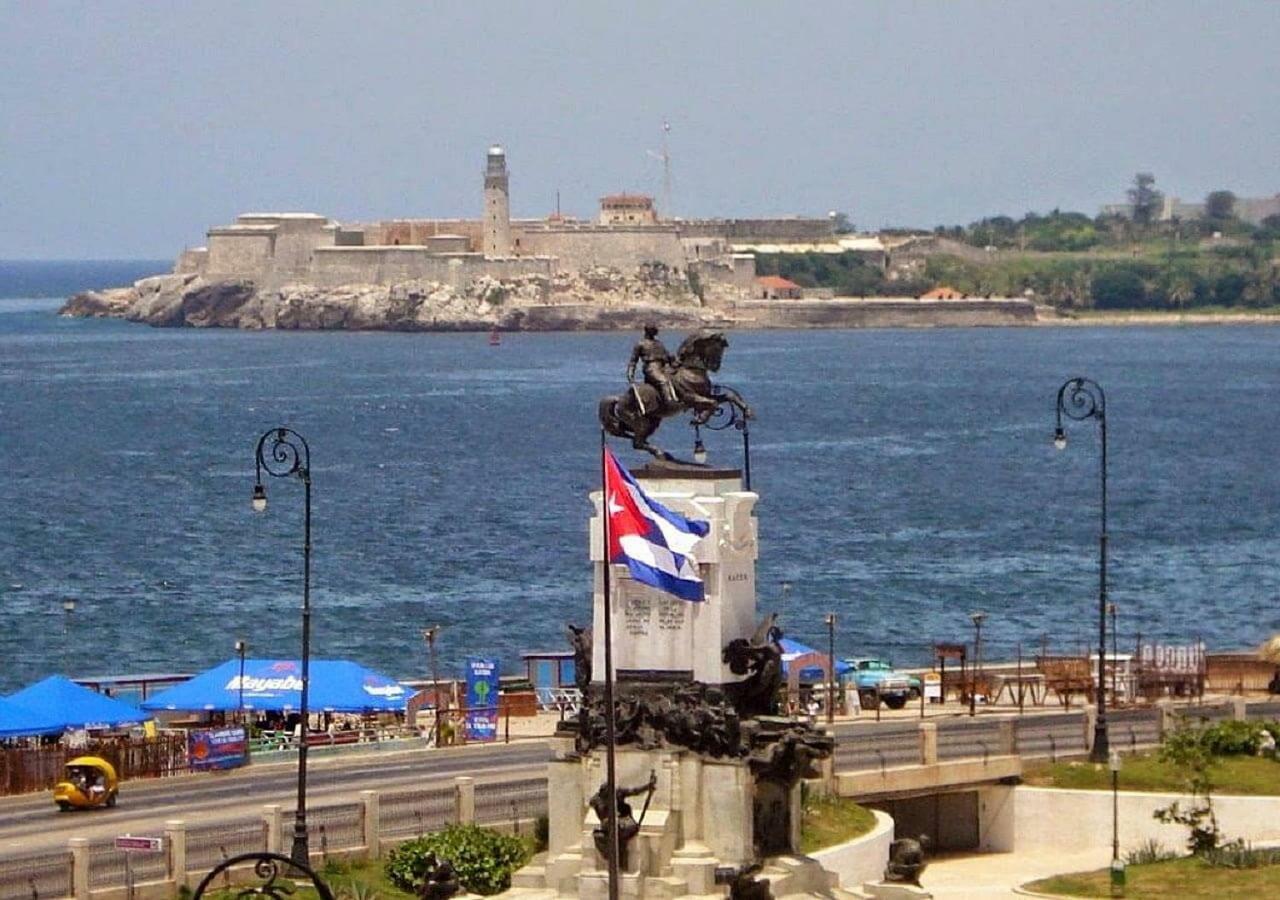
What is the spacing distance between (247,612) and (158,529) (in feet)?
74.5

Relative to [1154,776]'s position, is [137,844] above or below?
above

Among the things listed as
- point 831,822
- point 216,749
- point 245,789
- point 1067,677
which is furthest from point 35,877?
point 1067,677

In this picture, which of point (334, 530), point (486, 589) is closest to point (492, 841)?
point (486, 589)

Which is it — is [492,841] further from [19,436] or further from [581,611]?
[19,436]

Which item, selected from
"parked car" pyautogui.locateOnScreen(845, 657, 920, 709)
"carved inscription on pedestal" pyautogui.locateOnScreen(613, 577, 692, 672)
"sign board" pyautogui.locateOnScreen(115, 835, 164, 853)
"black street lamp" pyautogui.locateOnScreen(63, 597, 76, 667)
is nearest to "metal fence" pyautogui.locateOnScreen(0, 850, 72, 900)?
"sign board" pyautogui.locateOnScreen(115, 835, 164, 853)

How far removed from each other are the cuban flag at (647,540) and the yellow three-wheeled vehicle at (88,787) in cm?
894

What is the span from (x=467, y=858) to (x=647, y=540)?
4287 mm

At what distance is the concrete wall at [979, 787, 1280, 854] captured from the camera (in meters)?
37.0

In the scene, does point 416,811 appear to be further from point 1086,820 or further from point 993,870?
point 1086,820

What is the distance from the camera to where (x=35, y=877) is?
30609mm

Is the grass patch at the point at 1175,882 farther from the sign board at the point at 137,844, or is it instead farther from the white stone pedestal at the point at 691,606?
the sign board at the point at 137,844

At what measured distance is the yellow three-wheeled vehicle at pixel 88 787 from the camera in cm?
3656

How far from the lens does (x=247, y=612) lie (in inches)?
3041

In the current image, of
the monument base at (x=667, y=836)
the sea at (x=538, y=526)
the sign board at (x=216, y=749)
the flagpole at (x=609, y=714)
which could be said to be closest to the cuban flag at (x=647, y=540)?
the flagpole at (x=609, y=714)
